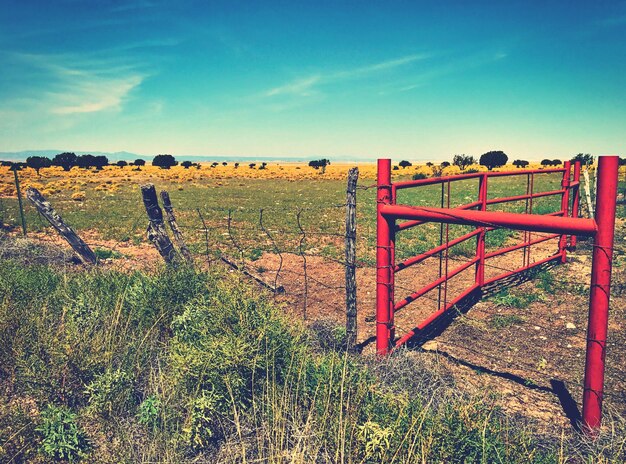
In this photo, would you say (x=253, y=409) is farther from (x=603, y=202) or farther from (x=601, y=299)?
(x=603, y=202)

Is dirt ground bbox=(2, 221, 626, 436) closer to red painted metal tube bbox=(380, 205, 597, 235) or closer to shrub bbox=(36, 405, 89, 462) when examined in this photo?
red painted metal tube bbox=(380, 205, 597, 235)

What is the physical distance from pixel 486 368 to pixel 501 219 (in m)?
1.99

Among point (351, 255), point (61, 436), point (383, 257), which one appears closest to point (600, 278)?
point (383, 257)

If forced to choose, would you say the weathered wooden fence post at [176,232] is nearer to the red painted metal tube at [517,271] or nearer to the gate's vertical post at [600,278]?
the red painted metal tube at [517,271]

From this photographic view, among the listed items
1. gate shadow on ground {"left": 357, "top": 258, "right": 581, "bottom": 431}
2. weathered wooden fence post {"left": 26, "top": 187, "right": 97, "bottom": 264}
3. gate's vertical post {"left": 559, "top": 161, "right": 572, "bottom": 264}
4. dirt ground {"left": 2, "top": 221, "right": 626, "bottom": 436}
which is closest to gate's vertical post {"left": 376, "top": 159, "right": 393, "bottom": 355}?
gate shadow on ground {"left": 357, "top": 258, "right": 581, "bottom": 431}

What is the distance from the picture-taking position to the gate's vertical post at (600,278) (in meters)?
2.85

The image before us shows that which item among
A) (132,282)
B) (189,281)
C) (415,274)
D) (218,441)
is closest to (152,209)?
(132,282)

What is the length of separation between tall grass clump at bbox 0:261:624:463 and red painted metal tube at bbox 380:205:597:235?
136 cm

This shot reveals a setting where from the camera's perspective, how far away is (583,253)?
32.0ft

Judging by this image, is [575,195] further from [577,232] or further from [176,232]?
[176,232]

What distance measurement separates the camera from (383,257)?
402 cm

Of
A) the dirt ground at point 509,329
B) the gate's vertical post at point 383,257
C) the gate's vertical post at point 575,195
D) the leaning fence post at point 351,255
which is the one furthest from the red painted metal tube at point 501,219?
the gate's vertical post at point 575,195

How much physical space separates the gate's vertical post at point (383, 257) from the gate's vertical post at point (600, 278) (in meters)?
1.68

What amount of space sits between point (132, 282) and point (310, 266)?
4288mm
